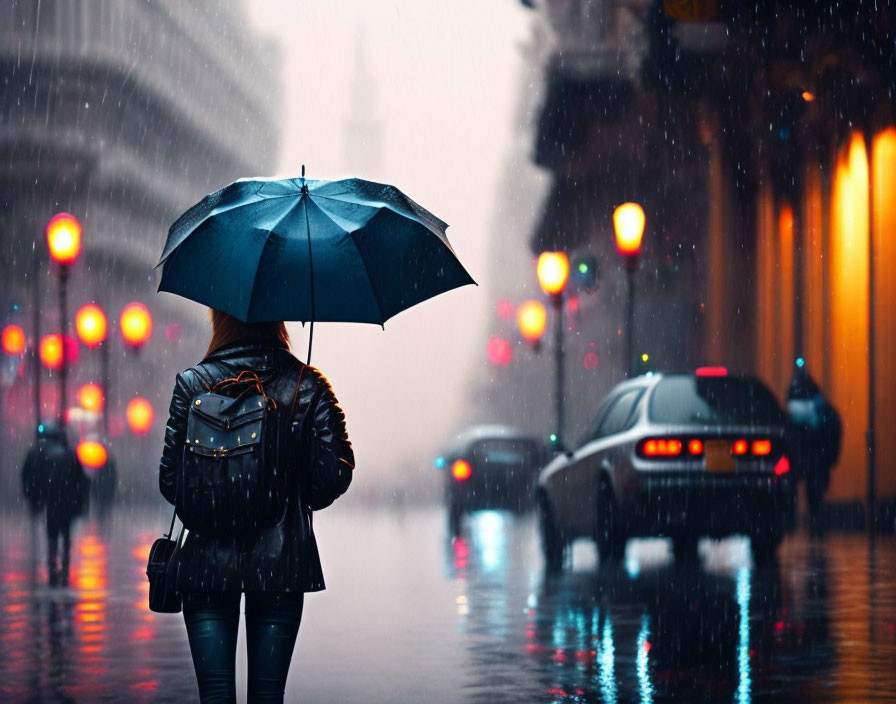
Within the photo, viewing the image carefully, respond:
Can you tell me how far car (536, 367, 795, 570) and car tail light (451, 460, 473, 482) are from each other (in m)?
10.3

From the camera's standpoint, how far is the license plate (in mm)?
14781

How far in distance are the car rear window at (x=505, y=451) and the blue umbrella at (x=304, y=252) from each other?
2065cm

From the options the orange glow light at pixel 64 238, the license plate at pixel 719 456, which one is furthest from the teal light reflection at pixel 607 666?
the orange glow light at pixel 64 238

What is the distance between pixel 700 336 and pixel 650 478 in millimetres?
21007

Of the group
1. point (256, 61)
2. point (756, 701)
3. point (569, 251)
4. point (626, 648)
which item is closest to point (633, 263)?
point (626, 648)

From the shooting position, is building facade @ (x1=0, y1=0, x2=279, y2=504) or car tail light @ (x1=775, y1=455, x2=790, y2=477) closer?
car tail light @ (x1=775, y1=455, x2=790, y2=477)

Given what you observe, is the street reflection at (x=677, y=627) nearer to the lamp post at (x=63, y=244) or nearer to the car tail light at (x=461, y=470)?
the lamp post at (x=63, y=244)

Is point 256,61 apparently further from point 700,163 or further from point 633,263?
point 633,263

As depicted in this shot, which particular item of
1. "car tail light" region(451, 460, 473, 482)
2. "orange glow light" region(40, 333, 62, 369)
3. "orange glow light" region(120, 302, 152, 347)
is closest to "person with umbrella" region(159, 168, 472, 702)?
"orange glow light" region(40, 333, 62, 369)

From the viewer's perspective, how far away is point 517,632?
10617 millimetres

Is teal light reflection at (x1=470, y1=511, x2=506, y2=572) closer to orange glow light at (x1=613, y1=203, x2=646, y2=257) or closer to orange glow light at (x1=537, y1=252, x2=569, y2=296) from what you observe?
orange glow light at (x1=537, y1=252, x2=569, y2=296)

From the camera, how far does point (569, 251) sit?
4828 centimetres

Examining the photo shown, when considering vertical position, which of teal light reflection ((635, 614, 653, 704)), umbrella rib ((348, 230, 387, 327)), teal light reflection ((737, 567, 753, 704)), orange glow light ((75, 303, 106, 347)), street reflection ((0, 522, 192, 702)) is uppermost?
orange glow light ((75, 303, 106, 347))

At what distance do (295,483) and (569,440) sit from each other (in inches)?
1626
